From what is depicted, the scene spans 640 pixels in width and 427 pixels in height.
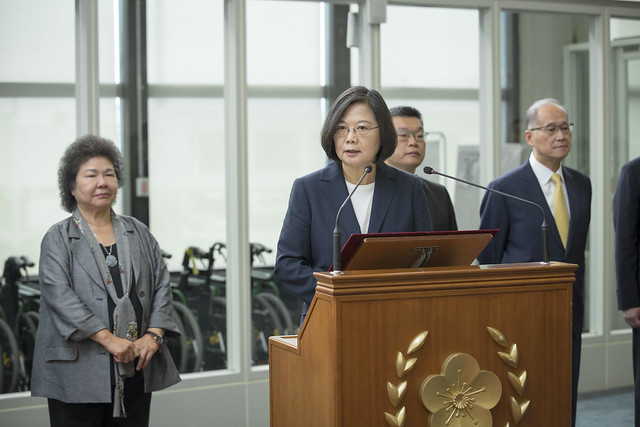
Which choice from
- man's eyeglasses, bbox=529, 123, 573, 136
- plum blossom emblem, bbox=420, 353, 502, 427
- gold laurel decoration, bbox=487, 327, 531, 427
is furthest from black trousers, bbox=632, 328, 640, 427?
plum blossom emblem, bbox=420, 353, 502, 427

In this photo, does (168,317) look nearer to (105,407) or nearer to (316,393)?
(105,407)

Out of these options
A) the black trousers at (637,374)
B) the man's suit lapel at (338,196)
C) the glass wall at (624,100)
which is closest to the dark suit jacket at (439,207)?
the man's suit lapel at (338,196)

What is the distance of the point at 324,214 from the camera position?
9.74 feet

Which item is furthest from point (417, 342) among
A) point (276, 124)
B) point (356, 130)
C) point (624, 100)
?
point (624, 100)

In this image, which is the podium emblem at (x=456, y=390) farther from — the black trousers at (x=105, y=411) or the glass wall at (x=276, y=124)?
the glass wall at (x=276, y=124)

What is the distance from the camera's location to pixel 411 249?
2.39m

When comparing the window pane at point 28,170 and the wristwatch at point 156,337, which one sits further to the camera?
the window pane at point 28,170

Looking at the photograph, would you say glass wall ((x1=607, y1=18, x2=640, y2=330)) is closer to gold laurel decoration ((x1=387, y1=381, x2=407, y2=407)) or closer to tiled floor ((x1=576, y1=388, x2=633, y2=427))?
tiled floor ((x1=576, y1=388, x2=633, y2=427))

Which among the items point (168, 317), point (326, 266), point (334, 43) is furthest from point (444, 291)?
point (334, 43)

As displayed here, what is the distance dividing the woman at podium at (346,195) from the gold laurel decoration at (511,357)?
691 mm

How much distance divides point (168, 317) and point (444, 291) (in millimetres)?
1386

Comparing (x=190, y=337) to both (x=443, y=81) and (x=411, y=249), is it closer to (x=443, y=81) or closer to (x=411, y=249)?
(x=443, y=81)

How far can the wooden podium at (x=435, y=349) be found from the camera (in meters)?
2.26

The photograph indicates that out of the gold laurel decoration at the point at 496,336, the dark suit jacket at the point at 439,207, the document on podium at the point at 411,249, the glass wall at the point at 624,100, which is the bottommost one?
the gold laurel decoration at the point at 496,336
